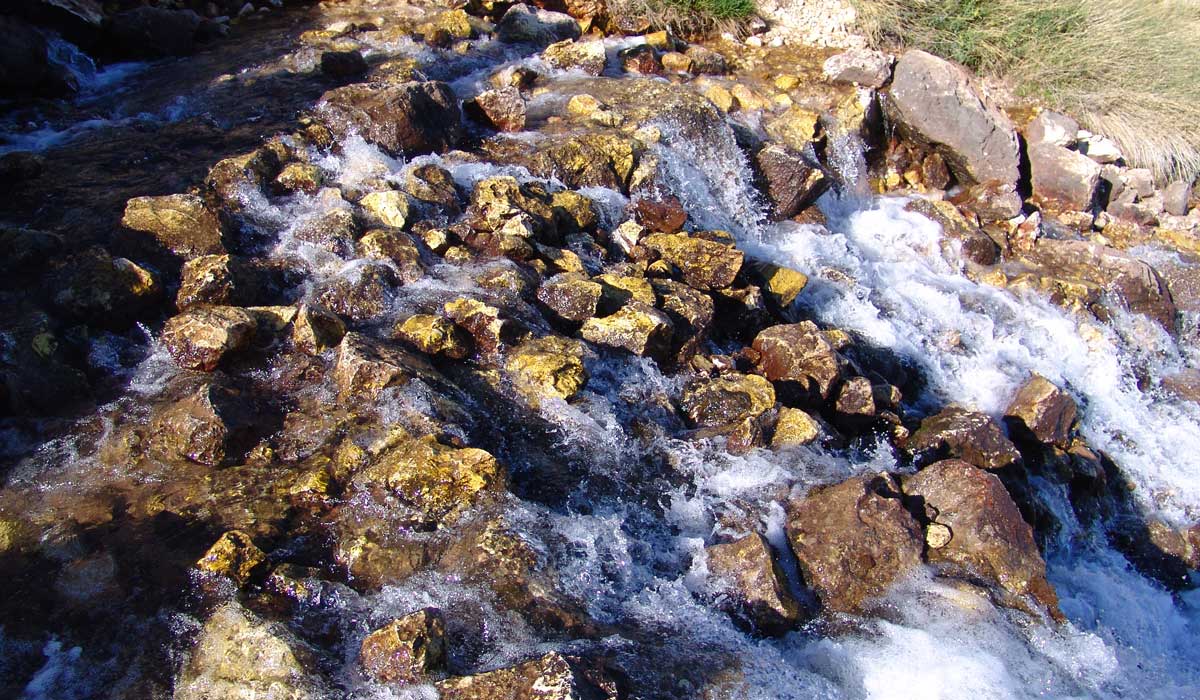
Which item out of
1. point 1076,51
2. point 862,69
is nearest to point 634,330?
point 862,69

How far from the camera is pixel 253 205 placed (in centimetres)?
432

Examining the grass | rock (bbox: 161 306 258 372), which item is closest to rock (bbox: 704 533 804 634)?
rock (bbox: 161 306 258 372)

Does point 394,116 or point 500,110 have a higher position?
point 394,116

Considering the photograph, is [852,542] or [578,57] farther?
[578,57]

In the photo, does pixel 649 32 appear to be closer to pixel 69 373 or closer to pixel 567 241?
pixel 567 241

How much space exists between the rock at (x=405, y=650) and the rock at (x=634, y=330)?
1849 mm

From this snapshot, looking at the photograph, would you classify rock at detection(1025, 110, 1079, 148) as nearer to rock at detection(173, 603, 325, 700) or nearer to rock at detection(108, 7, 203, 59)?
rock at detection(108, 7, 203, 59)

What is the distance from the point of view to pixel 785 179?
5922 mm

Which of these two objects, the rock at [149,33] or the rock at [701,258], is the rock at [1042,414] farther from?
the rock at [149,33]

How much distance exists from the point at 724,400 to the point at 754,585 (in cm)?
117

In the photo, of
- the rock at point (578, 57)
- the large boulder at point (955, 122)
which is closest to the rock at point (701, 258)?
the rock at point (578, 57)

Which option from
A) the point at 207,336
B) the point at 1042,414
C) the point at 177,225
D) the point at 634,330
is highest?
the point at 177,225

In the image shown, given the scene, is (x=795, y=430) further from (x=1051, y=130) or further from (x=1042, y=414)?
(x=1051, y=130)

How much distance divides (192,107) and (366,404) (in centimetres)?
332
